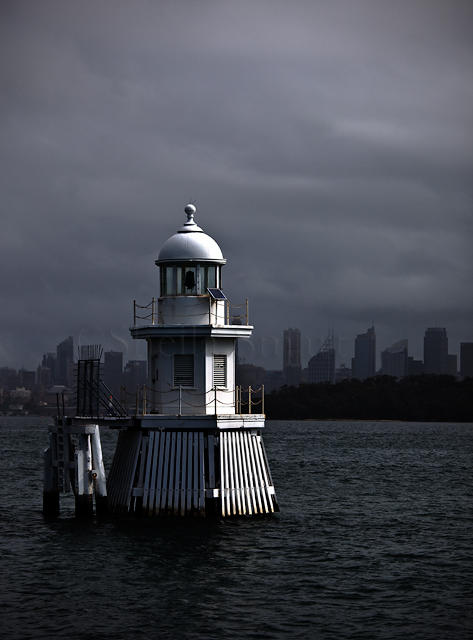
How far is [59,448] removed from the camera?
48.2 m

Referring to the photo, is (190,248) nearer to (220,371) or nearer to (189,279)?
(189,279)

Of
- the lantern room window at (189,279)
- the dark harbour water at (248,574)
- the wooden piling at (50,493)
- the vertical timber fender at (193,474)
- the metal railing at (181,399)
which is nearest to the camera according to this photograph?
the dark harbour water at (248,574)

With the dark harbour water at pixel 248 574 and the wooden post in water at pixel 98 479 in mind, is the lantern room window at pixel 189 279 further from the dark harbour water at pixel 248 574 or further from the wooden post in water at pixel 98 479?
the dark harbour water at pixel 248 574

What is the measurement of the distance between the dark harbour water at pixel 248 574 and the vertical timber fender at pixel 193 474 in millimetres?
742

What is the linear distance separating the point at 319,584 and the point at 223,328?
12073 mm

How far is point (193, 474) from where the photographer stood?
4428 centimetres

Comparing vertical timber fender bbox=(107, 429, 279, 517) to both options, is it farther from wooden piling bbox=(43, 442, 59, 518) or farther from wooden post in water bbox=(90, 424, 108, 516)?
wooden piling bbox=(43, 442, 59, 518)

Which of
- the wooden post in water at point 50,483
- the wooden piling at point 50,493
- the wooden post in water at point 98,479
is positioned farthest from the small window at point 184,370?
the wooden piling at point 50,493

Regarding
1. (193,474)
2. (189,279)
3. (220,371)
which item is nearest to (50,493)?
(193,474)

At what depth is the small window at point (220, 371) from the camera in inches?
1837

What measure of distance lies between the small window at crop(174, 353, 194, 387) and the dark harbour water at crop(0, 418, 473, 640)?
17.5 feet

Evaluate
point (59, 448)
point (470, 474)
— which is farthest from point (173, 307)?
point (470, 474)

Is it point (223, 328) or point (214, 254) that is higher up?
point (214, 254)

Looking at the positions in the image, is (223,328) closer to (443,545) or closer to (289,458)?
(443,545)
